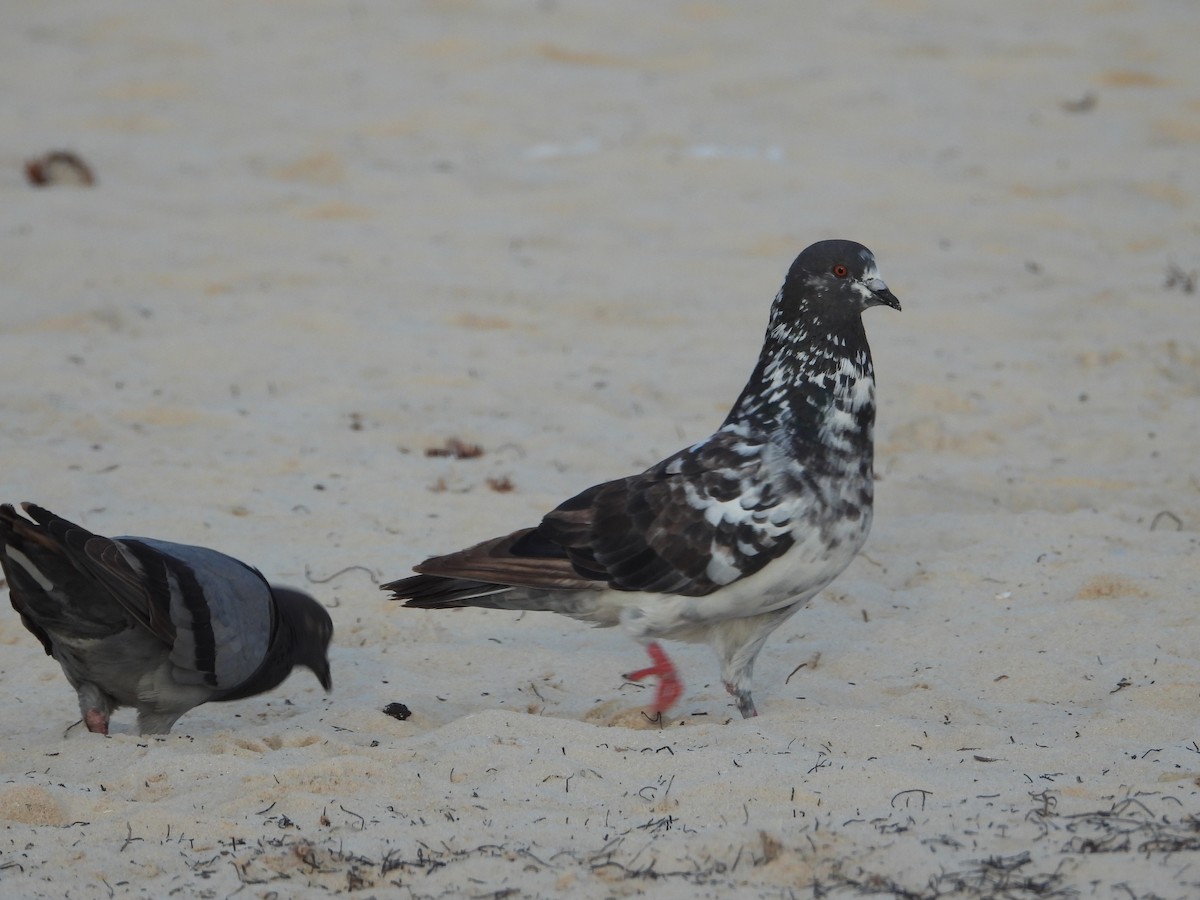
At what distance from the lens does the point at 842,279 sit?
5.43 m

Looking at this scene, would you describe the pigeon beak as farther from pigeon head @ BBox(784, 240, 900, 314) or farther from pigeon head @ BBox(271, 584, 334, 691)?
pigeon head @ BBox(271, 584, 334, 691)

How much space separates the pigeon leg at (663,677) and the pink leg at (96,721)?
6.06ft

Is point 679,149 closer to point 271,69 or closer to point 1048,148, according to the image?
point 1048,148

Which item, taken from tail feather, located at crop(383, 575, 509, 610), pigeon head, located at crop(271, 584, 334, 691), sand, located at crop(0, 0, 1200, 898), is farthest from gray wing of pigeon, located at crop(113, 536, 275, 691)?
tail feather, located at crop(383, 575, 509, 610)

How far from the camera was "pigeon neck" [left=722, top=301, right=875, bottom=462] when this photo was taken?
525 cm

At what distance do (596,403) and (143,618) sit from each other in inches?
150

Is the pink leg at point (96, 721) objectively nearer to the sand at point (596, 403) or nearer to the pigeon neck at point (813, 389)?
the sand at point (596, 403)

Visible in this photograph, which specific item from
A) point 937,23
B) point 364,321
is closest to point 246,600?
point 364,321

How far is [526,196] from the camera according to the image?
11.5 m

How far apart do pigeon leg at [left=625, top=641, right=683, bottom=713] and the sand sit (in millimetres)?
127

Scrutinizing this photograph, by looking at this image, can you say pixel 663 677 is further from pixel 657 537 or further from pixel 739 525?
pixel 739 525

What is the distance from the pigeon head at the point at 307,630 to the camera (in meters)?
5.50

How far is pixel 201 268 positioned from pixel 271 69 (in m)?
4.95

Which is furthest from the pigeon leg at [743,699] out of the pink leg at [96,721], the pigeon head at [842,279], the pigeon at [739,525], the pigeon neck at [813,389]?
the pink leg at [96,721]
